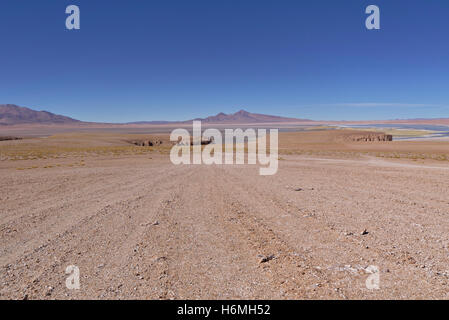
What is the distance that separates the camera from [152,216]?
300 inches

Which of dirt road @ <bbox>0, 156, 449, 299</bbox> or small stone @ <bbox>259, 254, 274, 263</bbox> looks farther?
small stone @ <bbox>259, 254, 274, 263</bbox>

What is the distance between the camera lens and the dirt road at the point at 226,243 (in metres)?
4.07

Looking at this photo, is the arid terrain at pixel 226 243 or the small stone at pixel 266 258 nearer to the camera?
the arid terrain at pixel 226 243

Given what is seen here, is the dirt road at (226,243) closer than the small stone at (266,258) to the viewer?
Yes

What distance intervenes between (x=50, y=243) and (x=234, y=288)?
4025mm

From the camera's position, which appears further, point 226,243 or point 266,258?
point 226,243

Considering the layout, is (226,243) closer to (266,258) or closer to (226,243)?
(226,243)

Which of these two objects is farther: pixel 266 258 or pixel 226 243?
pixel 226 243

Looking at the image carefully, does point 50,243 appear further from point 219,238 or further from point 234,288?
point 234,288

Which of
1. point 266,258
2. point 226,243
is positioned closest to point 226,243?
point 226,243

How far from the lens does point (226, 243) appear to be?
570 centimetres

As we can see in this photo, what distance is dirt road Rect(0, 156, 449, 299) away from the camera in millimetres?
4074

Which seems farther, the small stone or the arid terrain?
the small stone
